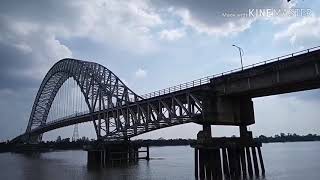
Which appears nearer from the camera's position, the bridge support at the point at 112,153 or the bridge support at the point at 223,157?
the bridge support at the point at 223,157

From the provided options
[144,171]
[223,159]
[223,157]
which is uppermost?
[223,157]

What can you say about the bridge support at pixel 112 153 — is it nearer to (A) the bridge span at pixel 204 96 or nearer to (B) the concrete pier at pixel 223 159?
(A) the bridge span at pixel 204 96

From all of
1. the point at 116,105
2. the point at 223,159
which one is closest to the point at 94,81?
the point at 116,105

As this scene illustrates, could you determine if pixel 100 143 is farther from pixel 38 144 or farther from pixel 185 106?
pixel 38 144

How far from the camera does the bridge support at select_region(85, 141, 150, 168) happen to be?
251 ft

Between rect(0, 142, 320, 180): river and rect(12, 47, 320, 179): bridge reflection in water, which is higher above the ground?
rect(12, 47, 320, 179): bridge reflection in water

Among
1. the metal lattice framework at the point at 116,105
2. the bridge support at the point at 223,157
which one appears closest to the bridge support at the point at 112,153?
the metal lattice framework at the point at 116,105

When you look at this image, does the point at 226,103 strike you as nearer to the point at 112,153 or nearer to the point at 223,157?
the point at 223,157

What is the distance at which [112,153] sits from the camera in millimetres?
77312

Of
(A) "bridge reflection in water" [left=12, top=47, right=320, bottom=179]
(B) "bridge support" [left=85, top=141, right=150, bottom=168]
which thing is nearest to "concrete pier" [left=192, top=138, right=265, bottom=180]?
(A) "bridge reflection in water" [left=12, top=47, right=320, bottom=179]

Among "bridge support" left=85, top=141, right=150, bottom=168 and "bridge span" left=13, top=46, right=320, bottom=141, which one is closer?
"bridge span" left=13, top=46, right=320, bottom=141

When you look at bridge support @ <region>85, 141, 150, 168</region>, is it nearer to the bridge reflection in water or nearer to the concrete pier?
the bridge reflection in water

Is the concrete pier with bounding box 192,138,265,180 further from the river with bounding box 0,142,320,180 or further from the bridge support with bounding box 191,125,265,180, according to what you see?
the river with bounding box 0,142,320,180

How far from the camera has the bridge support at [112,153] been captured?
3007 inches
